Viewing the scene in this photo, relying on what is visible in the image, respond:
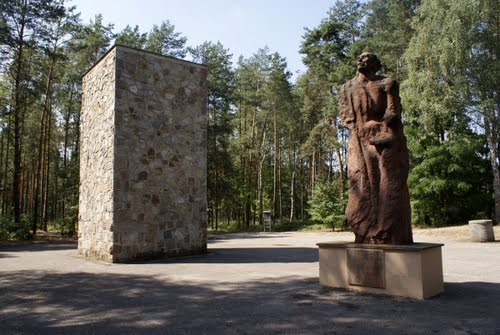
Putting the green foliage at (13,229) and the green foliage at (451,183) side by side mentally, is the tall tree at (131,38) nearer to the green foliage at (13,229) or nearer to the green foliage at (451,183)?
the green foliage at (13,229)

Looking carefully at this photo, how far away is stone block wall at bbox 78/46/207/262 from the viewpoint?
8.70m

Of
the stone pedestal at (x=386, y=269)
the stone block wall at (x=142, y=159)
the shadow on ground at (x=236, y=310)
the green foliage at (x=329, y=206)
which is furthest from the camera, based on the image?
the green foliage at (x=329, y=206)

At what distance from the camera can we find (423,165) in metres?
19.6

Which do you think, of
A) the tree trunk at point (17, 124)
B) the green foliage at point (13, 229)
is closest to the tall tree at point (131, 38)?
the tree trunk at point (17, 124)

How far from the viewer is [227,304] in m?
4.46

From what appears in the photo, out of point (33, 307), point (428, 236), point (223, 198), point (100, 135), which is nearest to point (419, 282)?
point (33, 307)

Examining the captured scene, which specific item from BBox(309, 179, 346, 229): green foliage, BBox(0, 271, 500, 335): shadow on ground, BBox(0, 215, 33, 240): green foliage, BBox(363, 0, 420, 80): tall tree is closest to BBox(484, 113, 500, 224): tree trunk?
BBox(363, 0, 420, 80): tall tree

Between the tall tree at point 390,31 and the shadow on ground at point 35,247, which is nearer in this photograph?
the shadow on ground at point 35,247

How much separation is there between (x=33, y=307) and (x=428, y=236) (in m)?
15.4

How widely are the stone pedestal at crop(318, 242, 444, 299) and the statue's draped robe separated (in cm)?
30

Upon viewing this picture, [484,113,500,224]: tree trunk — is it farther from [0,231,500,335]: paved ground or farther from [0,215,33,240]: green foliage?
[0,215,33,240]: green foliage

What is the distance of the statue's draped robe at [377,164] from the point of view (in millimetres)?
4938

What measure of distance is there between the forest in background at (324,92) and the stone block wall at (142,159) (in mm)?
10071

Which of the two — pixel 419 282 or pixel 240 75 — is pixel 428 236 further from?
Result: pixel 240 75
